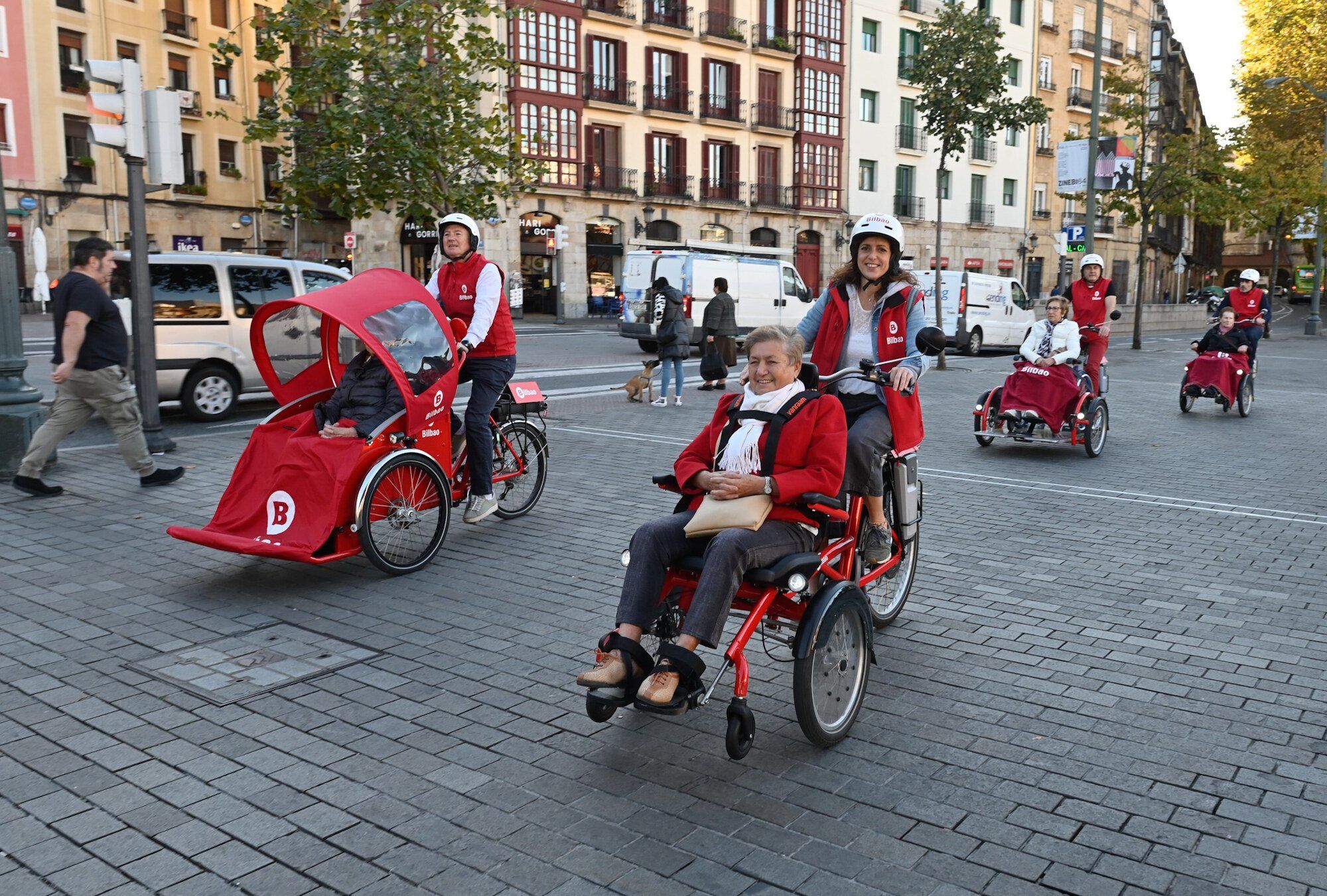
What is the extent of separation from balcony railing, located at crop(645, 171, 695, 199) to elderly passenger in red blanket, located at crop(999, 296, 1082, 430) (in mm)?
35269

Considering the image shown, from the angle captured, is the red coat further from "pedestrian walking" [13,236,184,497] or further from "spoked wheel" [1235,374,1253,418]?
"spoked wheel" [1235,374,1253,418]

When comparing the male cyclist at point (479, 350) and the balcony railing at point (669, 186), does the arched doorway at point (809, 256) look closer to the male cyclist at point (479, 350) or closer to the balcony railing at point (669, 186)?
the balcony railing at point (669, 186)

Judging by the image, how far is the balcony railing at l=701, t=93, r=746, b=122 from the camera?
4631 cm

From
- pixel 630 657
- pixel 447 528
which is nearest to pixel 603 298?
pixel 447 528

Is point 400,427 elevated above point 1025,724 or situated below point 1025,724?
above

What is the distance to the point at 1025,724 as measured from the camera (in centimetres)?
423

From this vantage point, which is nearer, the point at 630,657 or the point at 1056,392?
the point at 630,657

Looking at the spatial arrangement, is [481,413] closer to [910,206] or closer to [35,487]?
[35,487]

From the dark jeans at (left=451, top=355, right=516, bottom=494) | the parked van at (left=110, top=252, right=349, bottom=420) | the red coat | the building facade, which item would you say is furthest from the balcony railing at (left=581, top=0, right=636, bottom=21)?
the red coat

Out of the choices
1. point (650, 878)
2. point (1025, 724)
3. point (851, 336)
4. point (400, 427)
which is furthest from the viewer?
point (400, 427)

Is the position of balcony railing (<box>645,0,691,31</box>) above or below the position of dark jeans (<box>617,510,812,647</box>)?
above

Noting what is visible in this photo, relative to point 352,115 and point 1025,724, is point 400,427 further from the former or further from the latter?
point 352,115

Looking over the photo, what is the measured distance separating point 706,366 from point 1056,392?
6.22 meters

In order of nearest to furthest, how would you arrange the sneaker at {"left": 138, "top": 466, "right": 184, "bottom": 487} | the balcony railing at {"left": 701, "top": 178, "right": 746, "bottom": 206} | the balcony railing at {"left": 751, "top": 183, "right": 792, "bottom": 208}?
the sneaker at {"left": 138, "top": 466, "right": 184, "bottom": 487} → the balcony railing at {"left": 701, "top": 178, "right": 746, "bottom": 206} → the balcony railing at {"left": 751, "top": 183, "right": 792, "bottom": 208}
